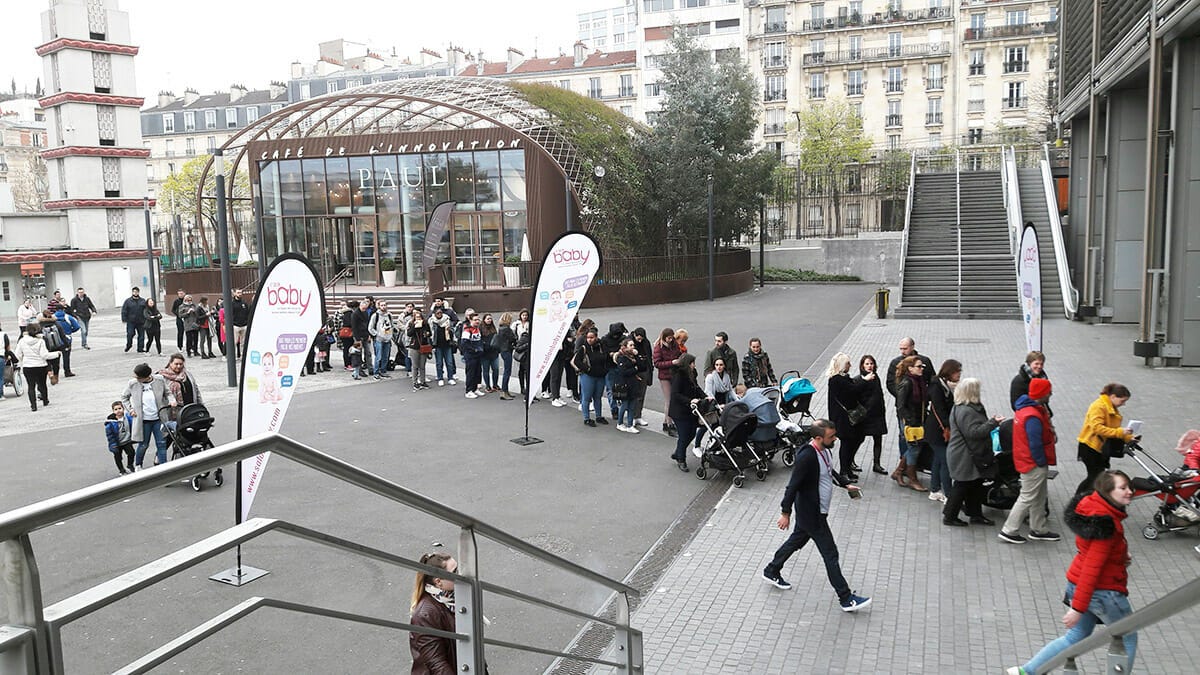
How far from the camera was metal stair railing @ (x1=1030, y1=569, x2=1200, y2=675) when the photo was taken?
8.70 feet

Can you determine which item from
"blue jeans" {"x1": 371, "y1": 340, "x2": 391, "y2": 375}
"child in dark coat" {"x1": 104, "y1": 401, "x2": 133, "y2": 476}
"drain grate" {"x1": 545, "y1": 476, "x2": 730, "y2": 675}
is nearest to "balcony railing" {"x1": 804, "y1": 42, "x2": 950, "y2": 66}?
"blue jeans" {"x1": 371, "y1": 340, "x2": 391, "y2": 375}

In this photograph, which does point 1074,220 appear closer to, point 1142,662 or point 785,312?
point 785,312

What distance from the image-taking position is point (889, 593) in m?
7.96

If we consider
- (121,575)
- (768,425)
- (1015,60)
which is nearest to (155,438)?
(768,425)

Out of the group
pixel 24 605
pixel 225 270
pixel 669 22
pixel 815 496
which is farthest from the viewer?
pixel 669 22

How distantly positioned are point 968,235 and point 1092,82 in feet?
26.2

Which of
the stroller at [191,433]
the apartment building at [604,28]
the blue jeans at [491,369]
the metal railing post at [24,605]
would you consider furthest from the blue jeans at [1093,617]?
the apartment building at [604,28]

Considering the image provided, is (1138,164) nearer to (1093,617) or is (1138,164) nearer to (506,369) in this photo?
(506,369)

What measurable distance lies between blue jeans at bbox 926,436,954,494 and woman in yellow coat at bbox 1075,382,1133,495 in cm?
141

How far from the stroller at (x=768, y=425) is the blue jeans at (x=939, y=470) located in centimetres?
162

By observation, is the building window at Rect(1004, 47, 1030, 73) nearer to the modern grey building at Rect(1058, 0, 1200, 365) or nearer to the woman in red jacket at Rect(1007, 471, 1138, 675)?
the modern grey building at Rect(1058, 0, 1200, 365)

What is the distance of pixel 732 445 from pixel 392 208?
98.3 feet

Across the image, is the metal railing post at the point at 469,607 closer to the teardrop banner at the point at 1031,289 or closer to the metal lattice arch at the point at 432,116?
the teardrop banner at the point at 1031,289

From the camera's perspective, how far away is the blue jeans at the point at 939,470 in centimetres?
1011
